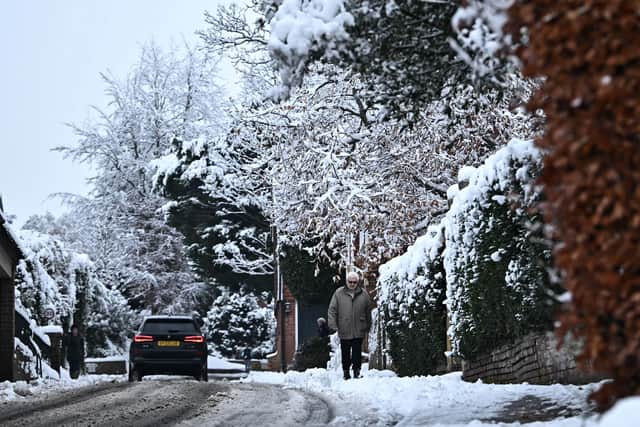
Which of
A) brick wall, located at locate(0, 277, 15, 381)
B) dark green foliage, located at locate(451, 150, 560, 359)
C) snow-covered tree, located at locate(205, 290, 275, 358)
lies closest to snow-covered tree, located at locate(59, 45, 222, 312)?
snow-covered tree, located at locate(205, 290, 275, 358)

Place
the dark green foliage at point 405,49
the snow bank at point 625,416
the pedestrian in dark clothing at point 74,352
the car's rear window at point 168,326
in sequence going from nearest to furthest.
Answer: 1. the snow bank at point 625,416
2. the dark green foliage at point 405,49
3. the car's rear window at point 168,326
4. the pedestrian in dark clothing at point 74,352

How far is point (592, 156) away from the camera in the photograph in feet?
13.7

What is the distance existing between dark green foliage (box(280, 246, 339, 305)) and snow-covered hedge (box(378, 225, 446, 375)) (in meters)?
13.9

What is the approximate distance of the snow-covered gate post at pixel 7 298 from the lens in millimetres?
22250

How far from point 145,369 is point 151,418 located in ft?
38.5

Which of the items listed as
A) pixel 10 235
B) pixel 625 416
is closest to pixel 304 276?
pixel 10 235

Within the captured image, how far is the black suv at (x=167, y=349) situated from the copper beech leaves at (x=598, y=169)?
18.7m

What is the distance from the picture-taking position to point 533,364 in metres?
11.3

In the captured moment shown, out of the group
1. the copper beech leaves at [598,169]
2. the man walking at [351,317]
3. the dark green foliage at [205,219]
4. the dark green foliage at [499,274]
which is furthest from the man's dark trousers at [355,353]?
the dark green foliage at [205,219]

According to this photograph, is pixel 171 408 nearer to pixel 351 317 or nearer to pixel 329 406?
pixel 329 406

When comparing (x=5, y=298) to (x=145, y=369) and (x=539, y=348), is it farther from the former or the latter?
(x=539, y=348)

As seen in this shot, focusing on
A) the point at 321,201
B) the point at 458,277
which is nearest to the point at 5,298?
the point at 321,201

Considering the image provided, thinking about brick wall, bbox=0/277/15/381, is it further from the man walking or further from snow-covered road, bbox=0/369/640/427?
the man walking

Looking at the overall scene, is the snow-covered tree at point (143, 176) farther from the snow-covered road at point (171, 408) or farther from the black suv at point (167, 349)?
the snow-covered road at point (171, 408)
